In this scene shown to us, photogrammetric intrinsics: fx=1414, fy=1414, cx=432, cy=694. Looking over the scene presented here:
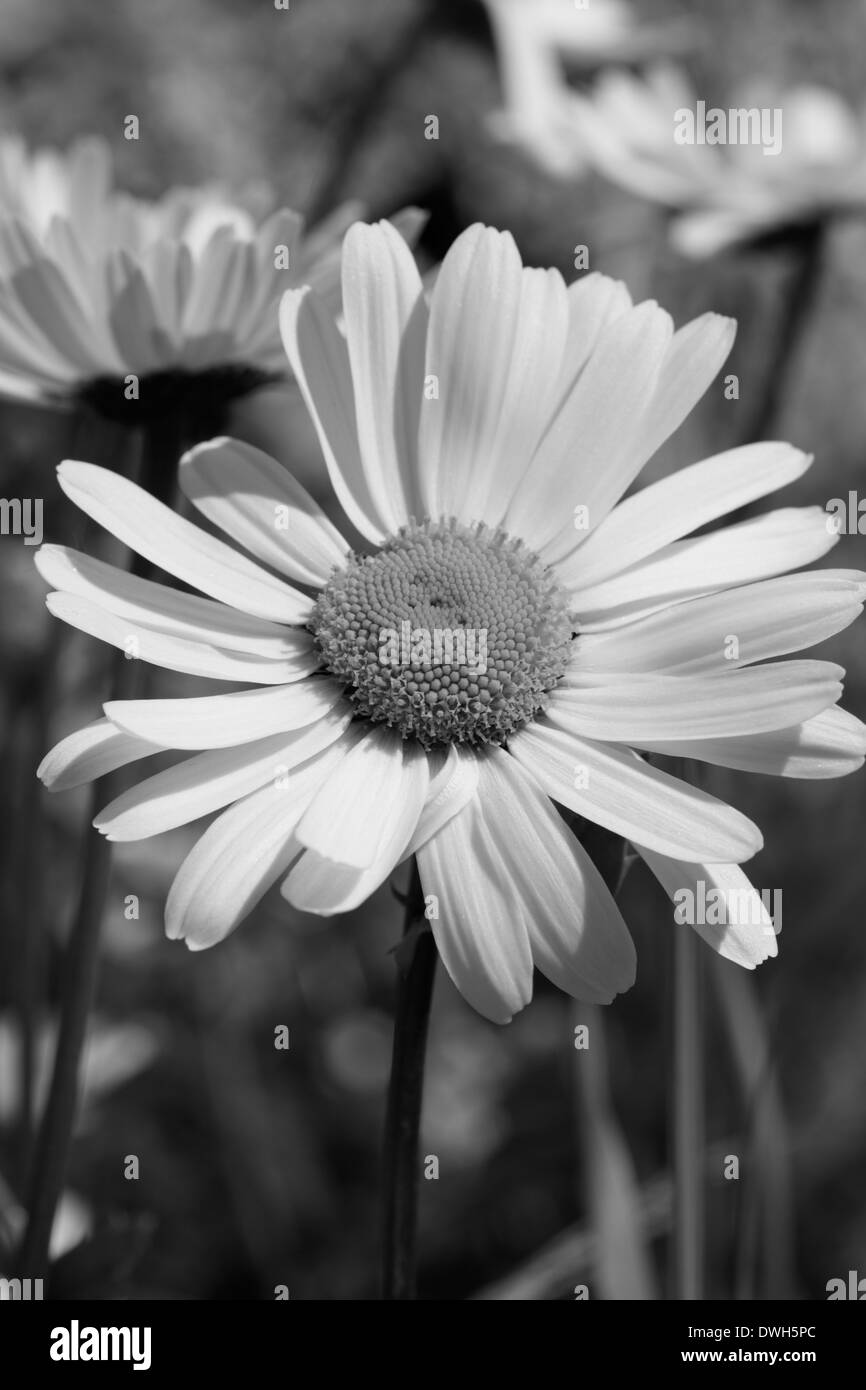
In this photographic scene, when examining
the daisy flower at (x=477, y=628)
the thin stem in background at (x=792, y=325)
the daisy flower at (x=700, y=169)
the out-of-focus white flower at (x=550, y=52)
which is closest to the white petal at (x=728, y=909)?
the daisy flower at (x=477, y=628)

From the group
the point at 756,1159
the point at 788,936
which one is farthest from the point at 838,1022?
the point at 756,1159

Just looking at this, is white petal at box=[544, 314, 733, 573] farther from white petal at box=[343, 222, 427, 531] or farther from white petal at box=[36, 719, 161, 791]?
white petal at box=[36, 719, 161, 791]

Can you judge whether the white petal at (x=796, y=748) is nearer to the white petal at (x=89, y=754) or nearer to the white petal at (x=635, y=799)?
the white petal at (x=635, y=799)

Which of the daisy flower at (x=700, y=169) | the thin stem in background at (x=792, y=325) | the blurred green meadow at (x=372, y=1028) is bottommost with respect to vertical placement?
the blurred green meadow at (x=372, y=1028)

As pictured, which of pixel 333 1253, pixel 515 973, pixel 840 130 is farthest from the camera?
pixel 840 130

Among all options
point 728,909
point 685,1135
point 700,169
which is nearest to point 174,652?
point 728,909
